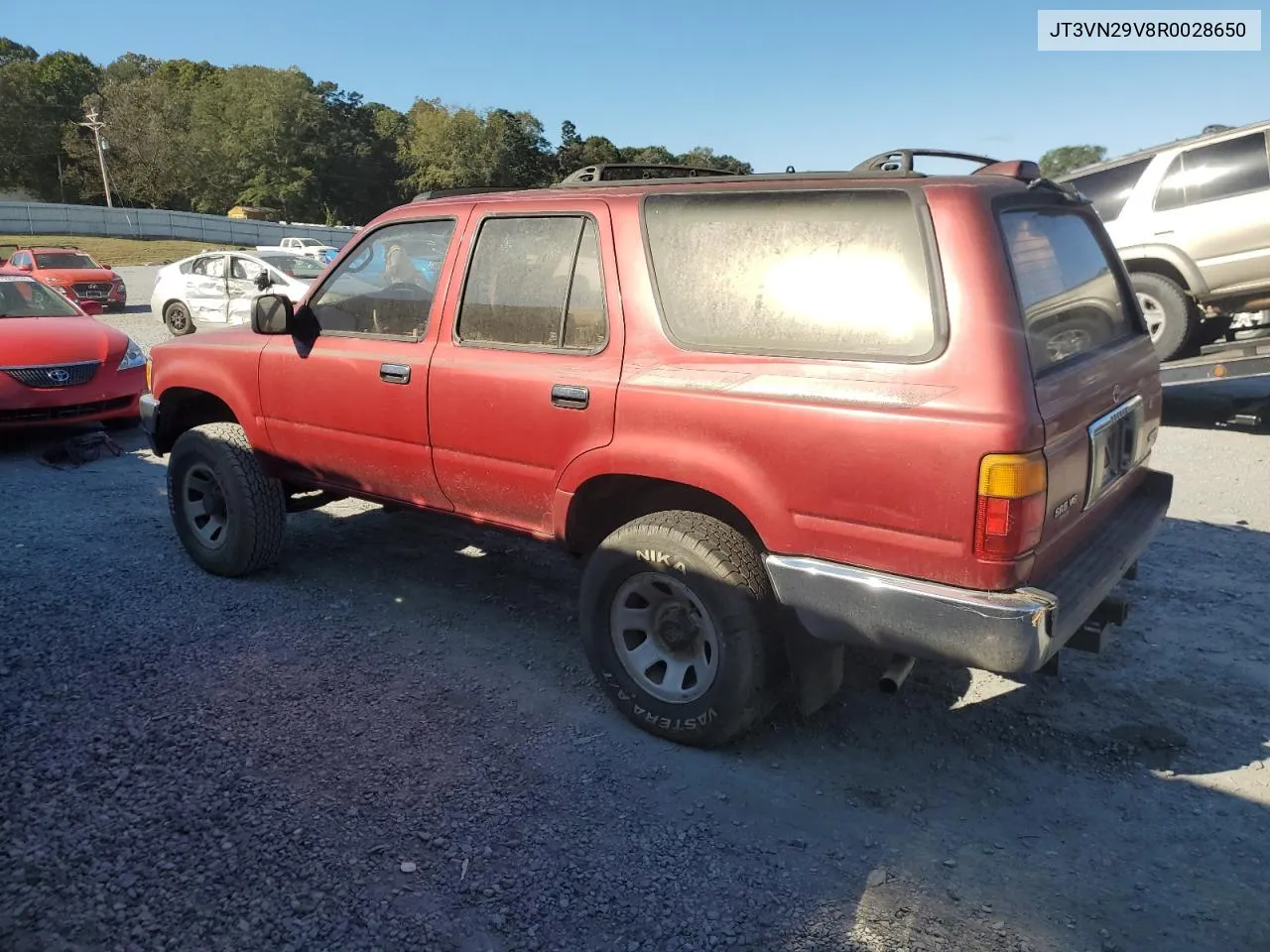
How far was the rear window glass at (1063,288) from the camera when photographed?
9.08 ft

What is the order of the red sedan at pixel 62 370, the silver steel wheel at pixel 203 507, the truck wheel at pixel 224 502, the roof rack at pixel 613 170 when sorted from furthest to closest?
the red sedan at pixel 62 370
the silver steel wheel at pixel 203 507
the truck wheel at pixel 224 502
the roof rack at pixel 613 170

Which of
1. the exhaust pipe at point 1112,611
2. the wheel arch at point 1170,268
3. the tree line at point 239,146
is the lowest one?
the exhaust pipe at point 1112,611

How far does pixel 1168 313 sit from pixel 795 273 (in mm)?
6946

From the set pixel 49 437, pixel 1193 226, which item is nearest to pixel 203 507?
pixel 49 437

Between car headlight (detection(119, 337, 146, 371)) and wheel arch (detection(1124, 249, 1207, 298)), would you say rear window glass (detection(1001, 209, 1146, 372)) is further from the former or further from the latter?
car headlight (detection(119, 337, 146, 371))

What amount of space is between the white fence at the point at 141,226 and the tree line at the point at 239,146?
17.0 m

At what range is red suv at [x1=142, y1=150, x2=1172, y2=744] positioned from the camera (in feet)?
8.39

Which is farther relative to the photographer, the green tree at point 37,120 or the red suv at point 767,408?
the green tree at point 37,120

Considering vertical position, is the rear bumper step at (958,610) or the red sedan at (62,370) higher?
the red sedan at (62,370)

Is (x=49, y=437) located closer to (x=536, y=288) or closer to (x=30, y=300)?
(x=30, y=300)

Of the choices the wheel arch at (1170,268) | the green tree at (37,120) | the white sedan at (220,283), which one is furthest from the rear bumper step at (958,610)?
the green tree at (37,120)

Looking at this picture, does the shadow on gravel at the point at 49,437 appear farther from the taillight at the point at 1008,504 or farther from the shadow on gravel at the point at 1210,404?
the shadow on gravel at the point at 1210,404

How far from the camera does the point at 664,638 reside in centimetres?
329

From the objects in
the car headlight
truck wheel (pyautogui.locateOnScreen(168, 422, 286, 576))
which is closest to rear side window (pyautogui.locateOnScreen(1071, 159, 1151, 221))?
truck wheel (pyautogui.locateOnScreen(168, 422, 286, 576))
